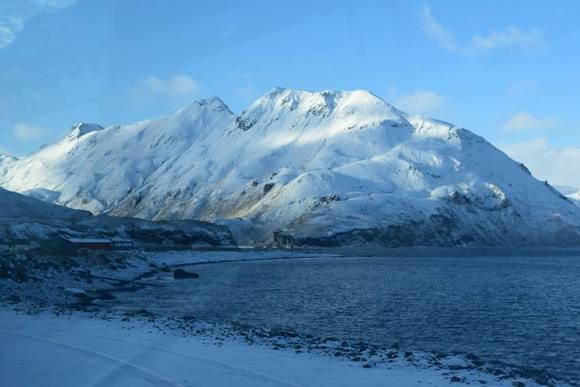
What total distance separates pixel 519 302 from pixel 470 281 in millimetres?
28555

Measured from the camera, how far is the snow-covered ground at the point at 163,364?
68.3 ft

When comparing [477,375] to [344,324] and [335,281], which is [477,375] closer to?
[344,324]

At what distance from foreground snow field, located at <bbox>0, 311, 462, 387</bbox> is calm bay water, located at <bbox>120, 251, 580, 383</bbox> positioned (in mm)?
10456

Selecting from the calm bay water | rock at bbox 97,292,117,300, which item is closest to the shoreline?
the calm bay water

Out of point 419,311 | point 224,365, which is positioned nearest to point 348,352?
point 224,365

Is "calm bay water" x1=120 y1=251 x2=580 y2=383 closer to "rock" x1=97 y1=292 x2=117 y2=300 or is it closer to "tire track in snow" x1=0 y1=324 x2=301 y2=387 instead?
"rock" x1=97 y1=292 x2=117 y2=300

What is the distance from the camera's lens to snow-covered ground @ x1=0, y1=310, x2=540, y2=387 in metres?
20.8

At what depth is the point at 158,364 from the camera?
23.3 m

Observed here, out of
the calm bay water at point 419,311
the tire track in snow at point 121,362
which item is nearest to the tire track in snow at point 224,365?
the tire track in snow at point 121,362

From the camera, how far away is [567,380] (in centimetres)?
2614

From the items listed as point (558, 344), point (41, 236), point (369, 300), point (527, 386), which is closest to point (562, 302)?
point (369, 300)

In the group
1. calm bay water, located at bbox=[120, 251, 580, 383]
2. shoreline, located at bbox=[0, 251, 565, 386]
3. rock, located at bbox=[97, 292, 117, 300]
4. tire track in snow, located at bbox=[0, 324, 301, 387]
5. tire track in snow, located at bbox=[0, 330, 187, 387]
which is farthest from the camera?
rock, located at bbox=[97, 292, 117, 300]

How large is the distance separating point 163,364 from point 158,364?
200 millimetres

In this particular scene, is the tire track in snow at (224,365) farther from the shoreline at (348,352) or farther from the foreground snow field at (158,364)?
the shoreline at (348,352)
